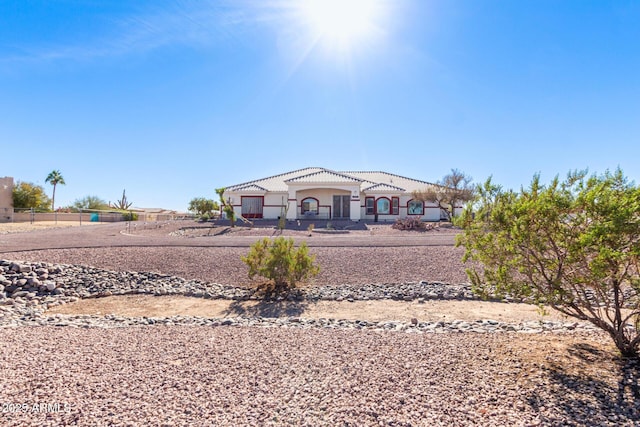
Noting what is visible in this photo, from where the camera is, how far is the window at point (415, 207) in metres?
34.7

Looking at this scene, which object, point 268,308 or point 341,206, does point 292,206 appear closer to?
point 341,206

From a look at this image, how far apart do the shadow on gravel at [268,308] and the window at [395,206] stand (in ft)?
83.5

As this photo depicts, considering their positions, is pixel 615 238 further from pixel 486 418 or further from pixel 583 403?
pixel 486 418

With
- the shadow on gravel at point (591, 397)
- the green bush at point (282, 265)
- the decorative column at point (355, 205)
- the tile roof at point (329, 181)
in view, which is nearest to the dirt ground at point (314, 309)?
the green bush at point (282, 265)

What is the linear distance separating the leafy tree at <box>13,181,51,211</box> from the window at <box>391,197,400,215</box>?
4350 cm

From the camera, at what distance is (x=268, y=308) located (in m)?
9.62

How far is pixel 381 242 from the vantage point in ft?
55.6

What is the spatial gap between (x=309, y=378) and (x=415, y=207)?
3188 cm

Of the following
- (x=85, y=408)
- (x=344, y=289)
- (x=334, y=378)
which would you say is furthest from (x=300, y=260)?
(x=85, y=408)

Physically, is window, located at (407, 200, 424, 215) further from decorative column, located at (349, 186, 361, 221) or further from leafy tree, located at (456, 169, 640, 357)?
leafy tree, located at (456, 169, 640, 357)

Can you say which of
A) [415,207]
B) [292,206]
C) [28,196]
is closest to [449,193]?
[415,207]

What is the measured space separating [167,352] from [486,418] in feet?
14.7

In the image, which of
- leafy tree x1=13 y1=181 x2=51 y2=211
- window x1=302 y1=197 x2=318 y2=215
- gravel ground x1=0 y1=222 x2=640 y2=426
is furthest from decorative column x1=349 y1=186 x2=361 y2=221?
leafy tree x1=13 y1=181 x2=51 y2=211

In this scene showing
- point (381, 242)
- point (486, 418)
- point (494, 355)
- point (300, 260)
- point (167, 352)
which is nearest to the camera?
point (486, 418)
